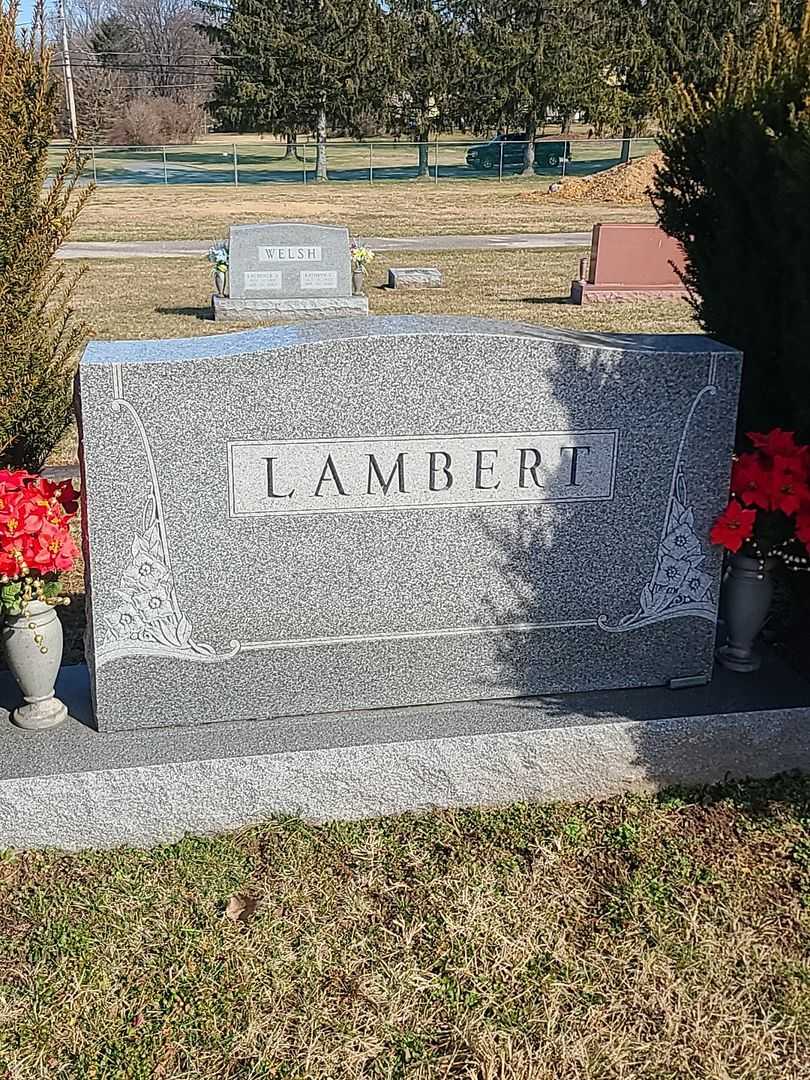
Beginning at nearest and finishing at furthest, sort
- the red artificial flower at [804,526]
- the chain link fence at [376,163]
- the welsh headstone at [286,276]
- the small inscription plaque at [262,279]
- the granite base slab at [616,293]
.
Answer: the red artificial flower at [804,526] < the welsh headstone at [286,276] < the small inscription plaque at [262,279] < the granite base slab at [616,293] < the chain link fence at [376,163]

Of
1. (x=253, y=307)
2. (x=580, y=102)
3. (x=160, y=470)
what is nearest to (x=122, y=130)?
(x=580, y=102)

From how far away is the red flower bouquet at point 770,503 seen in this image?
3529mm

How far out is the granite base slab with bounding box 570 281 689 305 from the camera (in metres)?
14.4

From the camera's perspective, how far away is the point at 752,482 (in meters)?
3.64

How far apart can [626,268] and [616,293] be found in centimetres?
39

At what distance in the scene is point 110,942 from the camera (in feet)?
9.36

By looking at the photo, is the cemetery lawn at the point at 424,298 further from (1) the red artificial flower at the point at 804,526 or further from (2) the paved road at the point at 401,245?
(1) the red artificial flower at the point at 804,526

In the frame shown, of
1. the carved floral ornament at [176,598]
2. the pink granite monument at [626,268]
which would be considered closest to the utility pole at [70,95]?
the carved floral ornament at [176,598]

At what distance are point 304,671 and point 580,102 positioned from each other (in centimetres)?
4589

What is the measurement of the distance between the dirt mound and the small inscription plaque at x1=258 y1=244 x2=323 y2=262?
65.5 ft

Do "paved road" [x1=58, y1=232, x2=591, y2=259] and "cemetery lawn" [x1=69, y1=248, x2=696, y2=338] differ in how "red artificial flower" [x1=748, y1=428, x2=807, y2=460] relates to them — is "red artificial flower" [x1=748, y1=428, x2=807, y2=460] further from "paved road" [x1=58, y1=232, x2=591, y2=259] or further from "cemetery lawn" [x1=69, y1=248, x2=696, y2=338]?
"paved road" [x1=58, y1=232, x2=591, y2=259]

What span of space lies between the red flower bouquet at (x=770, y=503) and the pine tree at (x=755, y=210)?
0.19 m

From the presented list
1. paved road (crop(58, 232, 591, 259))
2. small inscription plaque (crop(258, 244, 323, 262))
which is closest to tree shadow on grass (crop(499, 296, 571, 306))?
small inscription plaque (crop(258, 244, 323, 262))

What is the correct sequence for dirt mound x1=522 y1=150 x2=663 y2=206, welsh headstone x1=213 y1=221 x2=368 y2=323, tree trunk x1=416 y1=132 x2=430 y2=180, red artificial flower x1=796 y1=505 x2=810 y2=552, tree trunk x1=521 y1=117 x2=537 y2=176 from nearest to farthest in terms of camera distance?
red artificial flower x1=796 y1=505 x2=810 y2=552 < welsh headstone x1=213 y1=221 x2=368 y2=323 < dirt mound x1=522 y1=150 x2=663 y2=206 < tree trunk x1=416 y1=132 x2=430 y2=180 < tree trunk x1=521 y1=117 x2=537 y2=176
